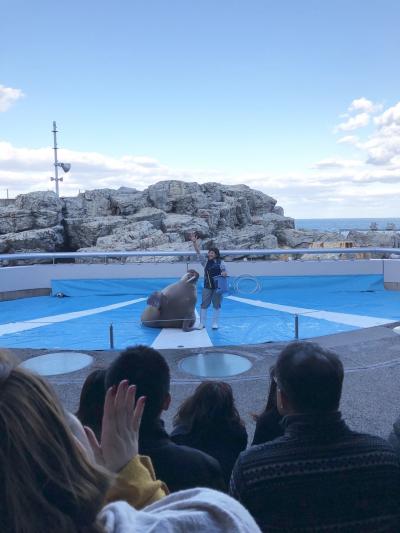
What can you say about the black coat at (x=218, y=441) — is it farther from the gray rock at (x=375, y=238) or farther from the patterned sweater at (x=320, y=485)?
the gray rock at (x=375, y=238)

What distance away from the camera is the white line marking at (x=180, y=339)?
24.3ft

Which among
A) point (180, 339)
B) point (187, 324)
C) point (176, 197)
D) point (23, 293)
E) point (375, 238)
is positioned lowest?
point (180, 339)

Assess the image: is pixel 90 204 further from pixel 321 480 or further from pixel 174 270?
pixel 321 480

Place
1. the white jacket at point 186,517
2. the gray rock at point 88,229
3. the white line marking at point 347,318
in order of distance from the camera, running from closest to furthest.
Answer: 1. the white jacket at point 186,517
2. the white line marking at point 347,318
3. the gray rock at point 88,229

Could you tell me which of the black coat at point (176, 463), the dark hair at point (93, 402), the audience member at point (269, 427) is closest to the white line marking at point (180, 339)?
the audience member at point (269, 427)

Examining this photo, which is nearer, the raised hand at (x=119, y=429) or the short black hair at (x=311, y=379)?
the raised hand at (x=119, y=429)

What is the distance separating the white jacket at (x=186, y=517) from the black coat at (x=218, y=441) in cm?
166

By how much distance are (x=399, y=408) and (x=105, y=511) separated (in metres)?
4.11

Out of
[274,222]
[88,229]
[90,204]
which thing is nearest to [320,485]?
[88,229]

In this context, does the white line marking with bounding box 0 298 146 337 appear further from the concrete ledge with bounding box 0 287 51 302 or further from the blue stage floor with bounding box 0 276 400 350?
the concrete ledge with bounding box 0 287 51 302

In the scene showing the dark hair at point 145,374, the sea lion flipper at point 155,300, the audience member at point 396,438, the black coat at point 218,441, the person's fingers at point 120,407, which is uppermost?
the person's fingers at point 120,407

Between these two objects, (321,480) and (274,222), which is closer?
(321,480)

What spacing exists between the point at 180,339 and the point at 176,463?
5890 millimetres

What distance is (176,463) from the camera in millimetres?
1998
